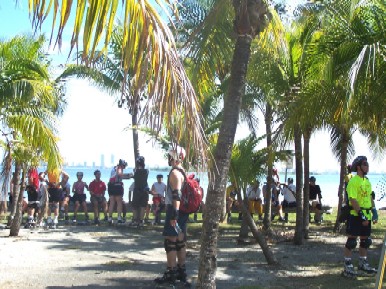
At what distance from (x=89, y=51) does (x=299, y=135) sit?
1029 centimetres

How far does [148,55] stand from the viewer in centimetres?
489

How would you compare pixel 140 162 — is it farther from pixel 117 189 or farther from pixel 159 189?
pixel 159 189

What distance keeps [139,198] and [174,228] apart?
9393 millimetres

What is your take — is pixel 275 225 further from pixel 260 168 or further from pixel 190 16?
pixel 190 16

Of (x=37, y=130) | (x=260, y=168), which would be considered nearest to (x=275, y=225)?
(x=260, y=168)

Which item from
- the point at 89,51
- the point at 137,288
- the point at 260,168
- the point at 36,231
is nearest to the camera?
the point at 89,51

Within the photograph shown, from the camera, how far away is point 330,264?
464 inches

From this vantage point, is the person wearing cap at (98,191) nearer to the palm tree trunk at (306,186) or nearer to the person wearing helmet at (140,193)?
the person wearing helmet at (140,193)

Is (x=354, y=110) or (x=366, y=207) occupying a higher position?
(x=354, y=110)

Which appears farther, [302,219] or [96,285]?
[302,219]

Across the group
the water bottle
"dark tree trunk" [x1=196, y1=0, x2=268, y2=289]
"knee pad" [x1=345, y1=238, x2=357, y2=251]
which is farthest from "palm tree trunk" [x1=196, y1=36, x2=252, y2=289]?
"knee pad" [x1=345, y1=238, x2=357, y2=251]

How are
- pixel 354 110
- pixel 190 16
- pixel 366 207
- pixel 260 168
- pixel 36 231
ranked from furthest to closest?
pixel 36 231 < pixel 190 16 < pixel 260 168 < pixel 354 110 < pixel 366 207

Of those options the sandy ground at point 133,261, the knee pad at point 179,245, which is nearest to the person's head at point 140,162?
the sandy ground at point 133,261

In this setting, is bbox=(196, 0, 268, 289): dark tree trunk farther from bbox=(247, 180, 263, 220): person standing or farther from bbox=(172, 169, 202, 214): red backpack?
bbox=(247, 180, 263, 220): person standing
